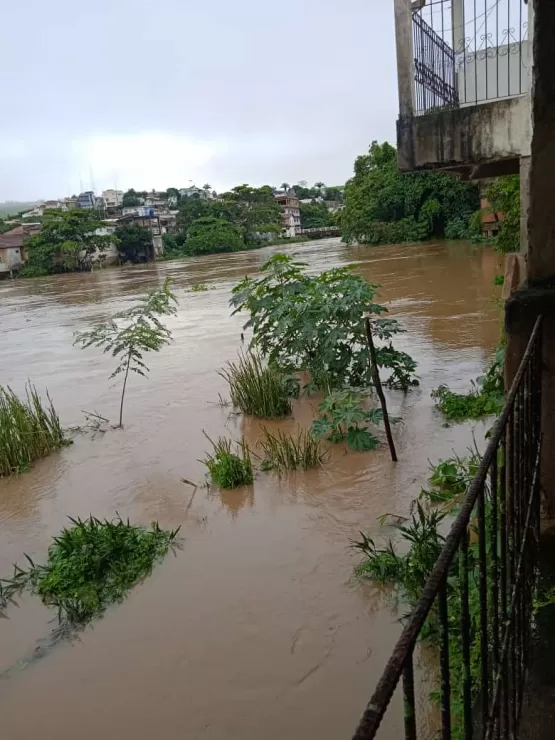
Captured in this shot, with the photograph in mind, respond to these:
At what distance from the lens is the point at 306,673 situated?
3.24m

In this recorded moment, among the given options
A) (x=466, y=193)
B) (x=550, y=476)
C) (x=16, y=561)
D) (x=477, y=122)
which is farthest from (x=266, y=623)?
(x=466, y=193)

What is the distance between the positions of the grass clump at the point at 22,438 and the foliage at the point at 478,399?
4182mm

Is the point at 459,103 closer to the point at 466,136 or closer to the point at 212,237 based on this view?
the point at 466,136

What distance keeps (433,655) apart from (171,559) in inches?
81.7

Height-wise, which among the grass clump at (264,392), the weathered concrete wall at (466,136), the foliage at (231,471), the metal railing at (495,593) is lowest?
the foliage at (231,471)

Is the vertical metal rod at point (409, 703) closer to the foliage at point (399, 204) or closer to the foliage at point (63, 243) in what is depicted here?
the foliage at point (399, 204)

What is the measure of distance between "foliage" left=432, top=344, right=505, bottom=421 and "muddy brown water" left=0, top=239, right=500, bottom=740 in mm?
233

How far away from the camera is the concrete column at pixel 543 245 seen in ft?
8.68

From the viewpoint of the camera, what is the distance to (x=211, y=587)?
13.6 feet

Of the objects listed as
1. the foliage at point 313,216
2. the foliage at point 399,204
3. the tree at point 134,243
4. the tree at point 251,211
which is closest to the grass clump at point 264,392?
the foliage at point 399,204

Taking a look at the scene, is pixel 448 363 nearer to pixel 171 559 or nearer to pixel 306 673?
pixel 171 559

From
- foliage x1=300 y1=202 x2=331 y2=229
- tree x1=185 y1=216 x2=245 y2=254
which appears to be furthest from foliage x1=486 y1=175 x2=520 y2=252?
foliage x1=300 y1=202 x2=331 y2=229

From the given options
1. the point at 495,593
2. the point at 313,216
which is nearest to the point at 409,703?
the point at 495,593

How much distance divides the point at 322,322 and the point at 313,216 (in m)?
75.3
